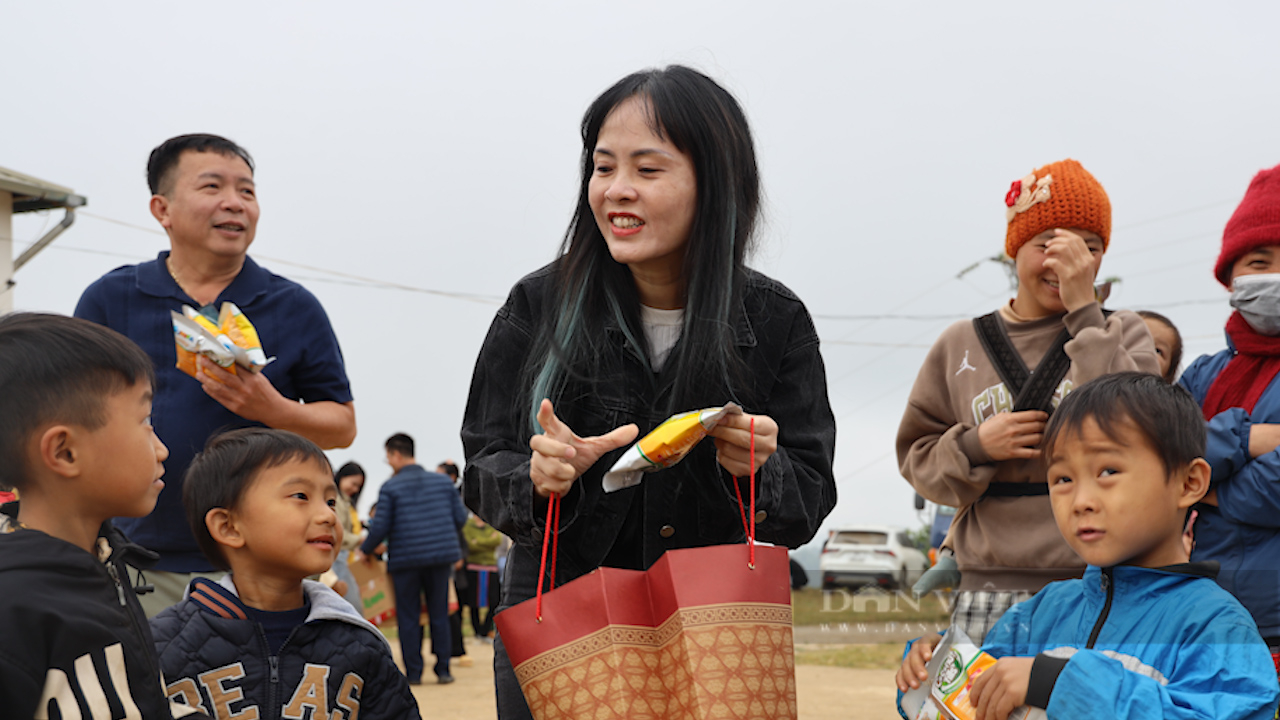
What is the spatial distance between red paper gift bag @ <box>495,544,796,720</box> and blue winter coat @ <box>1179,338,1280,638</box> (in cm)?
161

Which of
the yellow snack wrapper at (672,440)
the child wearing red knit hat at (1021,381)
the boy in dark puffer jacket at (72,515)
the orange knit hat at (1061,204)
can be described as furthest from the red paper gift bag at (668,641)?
the orange knit hat at (1061,204)

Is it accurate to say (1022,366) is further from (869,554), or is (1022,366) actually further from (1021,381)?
(869,554)

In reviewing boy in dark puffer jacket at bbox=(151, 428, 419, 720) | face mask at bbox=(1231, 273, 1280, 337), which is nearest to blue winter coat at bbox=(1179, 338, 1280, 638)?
face mask at bbox=(1231, 273, 1280, 337)

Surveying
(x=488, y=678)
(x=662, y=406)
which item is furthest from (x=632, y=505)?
(x=488, y=678)

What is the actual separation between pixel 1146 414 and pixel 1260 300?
3.82 feet

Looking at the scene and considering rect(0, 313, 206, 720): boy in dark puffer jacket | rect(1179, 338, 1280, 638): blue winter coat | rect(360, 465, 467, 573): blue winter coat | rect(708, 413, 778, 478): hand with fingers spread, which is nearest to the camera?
rect(0, 313, 206, 720): boy in dark puffer jacket

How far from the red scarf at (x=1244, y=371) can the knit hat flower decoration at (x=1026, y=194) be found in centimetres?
70

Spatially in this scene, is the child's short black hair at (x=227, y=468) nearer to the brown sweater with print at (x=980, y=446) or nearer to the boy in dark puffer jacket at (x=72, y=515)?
the boy in dark puffer jacket at (x=72, y=515)

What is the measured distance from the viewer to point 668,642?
6.52ft

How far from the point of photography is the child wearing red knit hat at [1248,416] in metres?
2.92

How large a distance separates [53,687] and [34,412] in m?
0.50

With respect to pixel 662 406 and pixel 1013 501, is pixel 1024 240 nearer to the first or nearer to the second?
pixel 1013 501

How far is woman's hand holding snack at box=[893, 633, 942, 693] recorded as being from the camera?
2.29 metres

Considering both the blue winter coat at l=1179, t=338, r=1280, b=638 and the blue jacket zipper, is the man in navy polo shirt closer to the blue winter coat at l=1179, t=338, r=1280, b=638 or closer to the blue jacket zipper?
the blue jacket zipper
